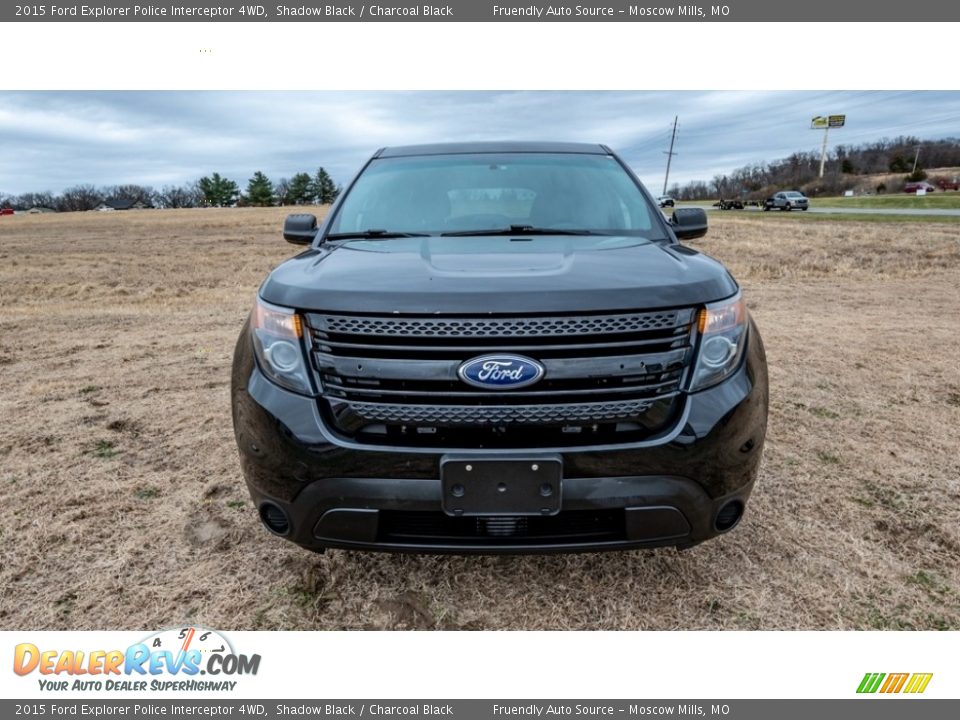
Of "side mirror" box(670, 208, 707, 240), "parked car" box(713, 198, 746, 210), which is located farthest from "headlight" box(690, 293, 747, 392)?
"parked car" box(713, 198, 746, 210)

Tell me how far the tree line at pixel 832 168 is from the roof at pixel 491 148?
7161 centimetres

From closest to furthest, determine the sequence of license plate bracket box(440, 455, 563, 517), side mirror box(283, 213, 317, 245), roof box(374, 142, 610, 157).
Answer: license plate bracket box(440, 455, 563, 517), side mirror box(283, 213, 317, 245), roof box(374, 142, 610, 157)

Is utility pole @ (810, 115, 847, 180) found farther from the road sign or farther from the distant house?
the distant house

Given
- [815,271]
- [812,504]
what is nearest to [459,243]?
[812,504]

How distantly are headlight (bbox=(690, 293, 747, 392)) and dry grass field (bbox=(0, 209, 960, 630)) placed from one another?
0.95 meters

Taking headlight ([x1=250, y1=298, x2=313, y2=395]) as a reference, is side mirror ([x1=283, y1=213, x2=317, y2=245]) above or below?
above

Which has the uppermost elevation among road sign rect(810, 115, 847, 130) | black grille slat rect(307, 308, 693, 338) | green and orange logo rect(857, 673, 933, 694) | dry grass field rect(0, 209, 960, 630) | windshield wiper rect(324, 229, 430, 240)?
road sign rect(810, 115, 847, 130)

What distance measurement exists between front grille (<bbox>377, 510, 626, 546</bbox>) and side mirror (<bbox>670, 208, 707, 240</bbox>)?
169 centimetres

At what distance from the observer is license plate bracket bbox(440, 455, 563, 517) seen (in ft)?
5.98

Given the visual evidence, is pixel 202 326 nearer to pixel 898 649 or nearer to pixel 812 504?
pixel 812 504

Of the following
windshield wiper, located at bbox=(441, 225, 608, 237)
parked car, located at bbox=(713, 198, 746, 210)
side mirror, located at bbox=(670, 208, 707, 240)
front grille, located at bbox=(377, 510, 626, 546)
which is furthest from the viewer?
parked car, located at bbox=(713, 198, 746, 210)

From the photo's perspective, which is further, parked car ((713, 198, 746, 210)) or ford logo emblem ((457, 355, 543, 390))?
parked car ((713, 198, 746, 210))

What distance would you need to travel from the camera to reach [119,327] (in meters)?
7.44

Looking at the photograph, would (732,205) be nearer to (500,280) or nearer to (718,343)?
(718,343)
